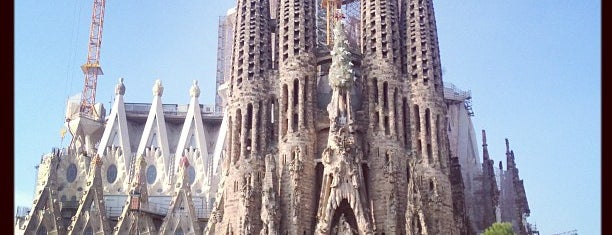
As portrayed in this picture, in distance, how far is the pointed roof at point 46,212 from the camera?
41188 millimetres

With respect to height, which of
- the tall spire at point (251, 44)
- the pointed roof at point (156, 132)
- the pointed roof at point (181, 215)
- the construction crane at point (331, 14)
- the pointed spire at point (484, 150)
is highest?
the construction crane at point (331, 14)

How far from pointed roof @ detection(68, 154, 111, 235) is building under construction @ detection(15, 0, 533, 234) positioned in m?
0.08

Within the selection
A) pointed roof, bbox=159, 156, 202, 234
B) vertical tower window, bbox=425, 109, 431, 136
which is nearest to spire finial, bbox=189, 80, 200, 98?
pointed roof, bbox=159, 156, 202, 234

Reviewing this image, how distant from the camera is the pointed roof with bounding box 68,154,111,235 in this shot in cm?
4144

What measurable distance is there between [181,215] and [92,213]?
533 cm

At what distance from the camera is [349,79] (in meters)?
37.3

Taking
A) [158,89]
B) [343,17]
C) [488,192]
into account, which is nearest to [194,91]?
[158,89]

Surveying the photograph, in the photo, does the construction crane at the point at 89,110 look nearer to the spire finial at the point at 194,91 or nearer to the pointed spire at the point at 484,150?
the spire finial at the point at 194,91

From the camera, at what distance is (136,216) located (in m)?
41.7

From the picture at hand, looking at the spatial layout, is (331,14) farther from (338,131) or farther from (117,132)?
(117,132)

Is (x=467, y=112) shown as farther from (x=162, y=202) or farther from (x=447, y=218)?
(x=162, y=202)

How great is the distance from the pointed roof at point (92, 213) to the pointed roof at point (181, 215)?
3.57 m

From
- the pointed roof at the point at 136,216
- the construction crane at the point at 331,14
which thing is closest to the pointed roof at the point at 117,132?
the pointed roof at the point at 136,216
